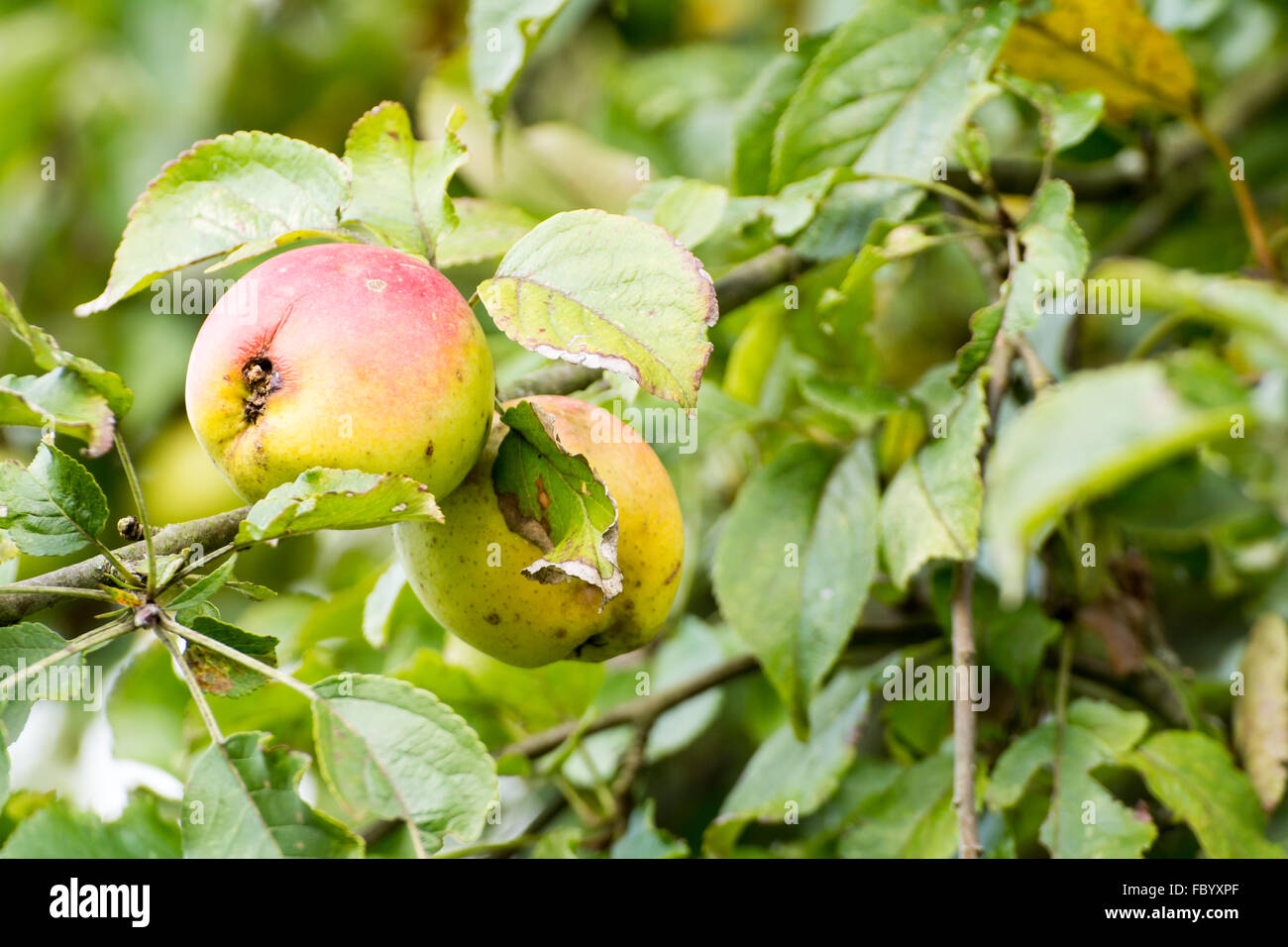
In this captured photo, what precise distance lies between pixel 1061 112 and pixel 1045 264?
20cm

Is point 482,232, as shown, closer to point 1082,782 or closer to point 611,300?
point 611,300

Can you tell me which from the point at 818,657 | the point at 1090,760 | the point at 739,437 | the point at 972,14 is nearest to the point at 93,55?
Result: the point at 739,437

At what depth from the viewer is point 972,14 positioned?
1023mm

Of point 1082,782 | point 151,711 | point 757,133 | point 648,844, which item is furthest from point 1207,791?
point 151,711

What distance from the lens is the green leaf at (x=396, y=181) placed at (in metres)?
0.72

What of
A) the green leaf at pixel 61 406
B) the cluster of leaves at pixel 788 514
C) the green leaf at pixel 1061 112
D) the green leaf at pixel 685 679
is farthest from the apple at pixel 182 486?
the green leaf at pixel 1061 112

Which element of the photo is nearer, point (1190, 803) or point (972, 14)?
point (1190, 803)

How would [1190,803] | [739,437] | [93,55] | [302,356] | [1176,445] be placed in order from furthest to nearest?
[93,55], [739,437], [1190,803], [302,356], [1176,445]

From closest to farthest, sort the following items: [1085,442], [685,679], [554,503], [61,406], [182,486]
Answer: [1085,442] < [61,406] < [554,503] < [685,679] < [182,486]

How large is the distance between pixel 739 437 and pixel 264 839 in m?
0.82

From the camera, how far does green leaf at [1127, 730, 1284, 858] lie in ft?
2.87

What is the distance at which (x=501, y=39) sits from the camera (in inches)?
36.7
